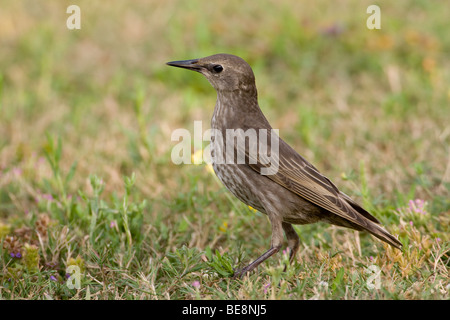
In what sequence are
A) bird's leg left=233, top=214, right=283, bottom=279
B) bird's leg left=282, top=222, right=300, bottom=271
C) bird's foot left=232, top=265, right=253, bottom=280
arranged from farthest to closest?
bird's leg left=282, top=222, right=300, bottom=271 → bird's leg left=233, top=214, right=283, bottom=279 → bird's foot left=232, top=265, right=253, bottom=280

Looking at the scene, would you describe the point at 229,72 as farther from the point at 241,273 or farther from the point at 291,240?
the point at 241,273

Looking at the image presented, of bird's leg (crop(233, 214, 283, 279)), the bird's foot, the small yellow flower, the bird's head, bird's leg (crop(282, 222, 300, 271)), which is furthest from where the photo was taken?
the small yellow flower

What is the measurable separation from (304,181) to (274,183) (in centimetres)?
20

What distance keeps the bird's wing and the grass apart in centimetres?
31

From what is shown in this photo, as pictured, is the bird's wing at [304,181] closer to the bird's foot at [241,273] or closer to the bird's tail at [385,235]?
the bird's tail at [385,235]

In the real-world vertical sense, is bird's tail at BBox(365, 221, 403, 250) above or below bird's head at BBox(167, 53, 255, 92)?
below

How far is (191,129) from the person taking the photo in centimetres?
702

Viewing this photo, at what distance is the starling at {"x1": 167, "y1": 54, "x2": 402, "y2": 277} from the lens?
168 inches

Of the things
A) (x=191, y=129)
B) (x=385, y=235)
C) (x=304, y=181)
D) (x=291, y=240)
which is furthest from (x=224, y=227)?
(x=191, y=129)

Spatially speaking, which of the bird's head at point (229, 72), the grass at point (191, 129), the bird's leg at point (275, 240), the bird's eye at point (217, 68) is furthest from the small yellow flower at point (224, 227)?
the bird's eye at point (217, 68)

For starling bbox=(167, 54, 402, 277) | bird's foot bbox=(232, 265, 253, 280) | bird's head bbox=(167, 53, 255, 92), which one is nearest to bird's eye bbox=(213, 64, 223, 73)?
bird's head bbox=(167, 53, 255, 92)

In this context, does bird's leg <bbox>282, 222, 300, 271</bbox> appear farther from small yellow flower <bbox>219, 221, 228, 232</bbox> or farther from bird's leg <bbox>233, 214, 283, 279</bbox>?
small yellow flower <bbox>219, 221, 228, 232</bbox>

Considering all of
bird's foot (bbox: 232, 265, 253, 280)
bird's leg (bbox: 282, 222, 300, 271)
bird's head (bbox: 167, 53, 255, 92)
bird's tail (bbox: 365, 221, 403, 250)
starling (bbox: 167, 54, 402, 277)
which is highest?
bird's head (bbox: 167, 53, 255, 92)

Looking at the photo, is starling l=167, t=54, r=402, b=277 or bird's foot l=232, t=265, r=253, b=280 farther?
starling l=167, t=54, r=402, b=277
